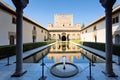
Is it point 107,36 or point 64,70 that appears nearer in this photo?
point 107,36

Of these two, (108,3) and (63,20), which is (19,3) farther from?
(63,20)

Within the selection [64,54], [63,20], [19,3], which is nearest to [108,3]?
[19,3]

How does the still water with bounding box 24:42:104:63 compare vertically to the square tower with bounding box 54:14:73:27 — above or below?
below

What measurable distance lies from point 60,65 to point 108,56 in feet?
7.78

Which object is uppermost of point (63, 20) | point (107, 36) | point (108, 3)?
point (63, 20)

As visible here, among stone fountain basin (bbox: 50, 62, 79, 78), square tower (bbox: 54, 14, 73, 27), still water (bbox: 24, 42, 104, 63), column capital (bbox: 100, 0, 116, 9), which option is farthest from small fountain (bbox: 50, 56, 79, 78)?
square tower (bbox: 54, 14, 73, 27)

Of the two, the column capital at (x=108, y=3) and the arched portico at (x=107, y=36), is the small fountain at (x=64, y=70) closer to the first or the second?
the arched portico at (x=107, y=36)

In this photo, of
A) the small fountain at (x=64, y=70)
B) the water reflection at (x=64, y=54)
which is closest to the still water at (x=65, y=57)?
the water reflection at (x=64, y=54)

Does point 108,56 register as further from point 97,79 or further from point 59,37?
point 59,37

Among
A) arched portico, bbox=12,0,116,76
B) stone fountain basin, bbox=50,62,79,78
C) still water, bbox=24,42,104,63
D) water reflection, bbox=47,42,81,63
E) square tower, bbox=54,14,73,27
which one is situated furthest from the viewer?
square tower, bbox=54,14,73,27

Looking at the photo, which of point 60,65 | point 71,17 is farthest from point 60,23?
point 60,65

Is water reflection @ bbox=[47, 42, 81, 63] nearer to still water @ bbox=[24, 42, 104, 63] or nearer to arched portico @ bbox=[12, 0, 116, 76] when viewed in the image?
still water @ bbox=[24, 42, 104, 63]

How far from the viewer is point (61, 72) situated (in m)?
5.54

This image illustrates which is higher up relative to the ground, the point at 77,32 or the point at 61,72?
the point at 77,32
